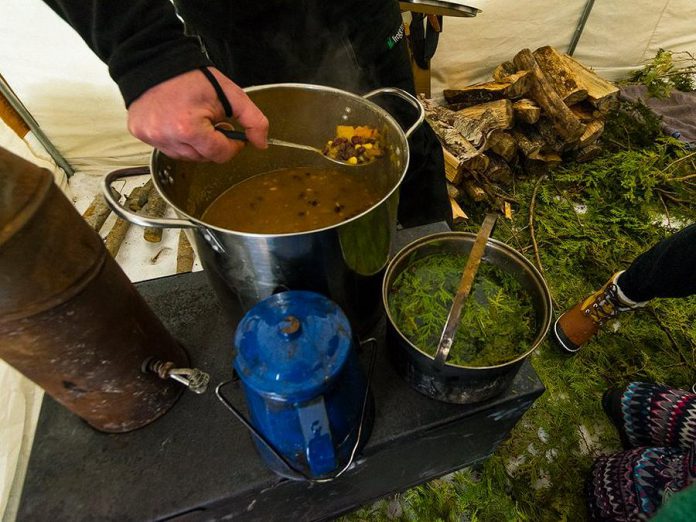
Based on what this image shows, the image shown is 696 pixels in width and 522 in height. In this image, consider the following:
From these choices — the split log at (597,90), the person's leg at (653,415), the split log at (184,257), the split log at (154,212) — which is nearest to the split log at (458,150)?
the split log at (597,90)

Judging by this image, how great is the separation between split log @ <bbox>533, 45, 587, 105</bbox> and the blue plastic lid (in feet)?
11.3

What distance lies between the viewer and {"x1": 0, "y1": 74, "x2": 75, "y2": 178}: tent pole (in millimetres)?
2900

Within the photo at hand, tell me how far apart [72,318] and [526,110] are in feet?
11.2

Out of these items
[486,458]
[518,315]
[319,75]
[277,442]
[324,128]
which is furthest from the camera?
[319,75]

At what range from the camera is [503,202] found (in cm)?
341

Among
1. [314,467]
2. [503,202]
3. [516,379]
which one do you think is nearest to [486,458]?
[516,379]

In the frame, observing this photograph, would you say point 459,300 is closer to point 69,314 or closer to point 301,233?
point 301,233

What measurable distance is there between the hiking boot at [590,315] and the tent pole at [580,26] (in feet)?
10.1

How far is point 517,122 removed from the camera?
3.54 meters

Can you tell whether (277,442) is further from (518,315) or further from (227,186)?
(227,186)

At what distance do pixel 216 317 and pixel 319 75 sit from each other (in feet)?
4.63

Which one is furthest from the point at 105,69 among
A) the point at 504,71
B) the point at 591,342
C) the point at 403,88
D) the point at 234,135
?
the point at 591,342

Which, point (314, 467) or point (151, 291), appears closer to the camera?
point (314, 467)

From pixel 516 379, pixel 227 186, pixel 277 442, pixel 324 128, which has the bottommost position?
pixel 516 379
